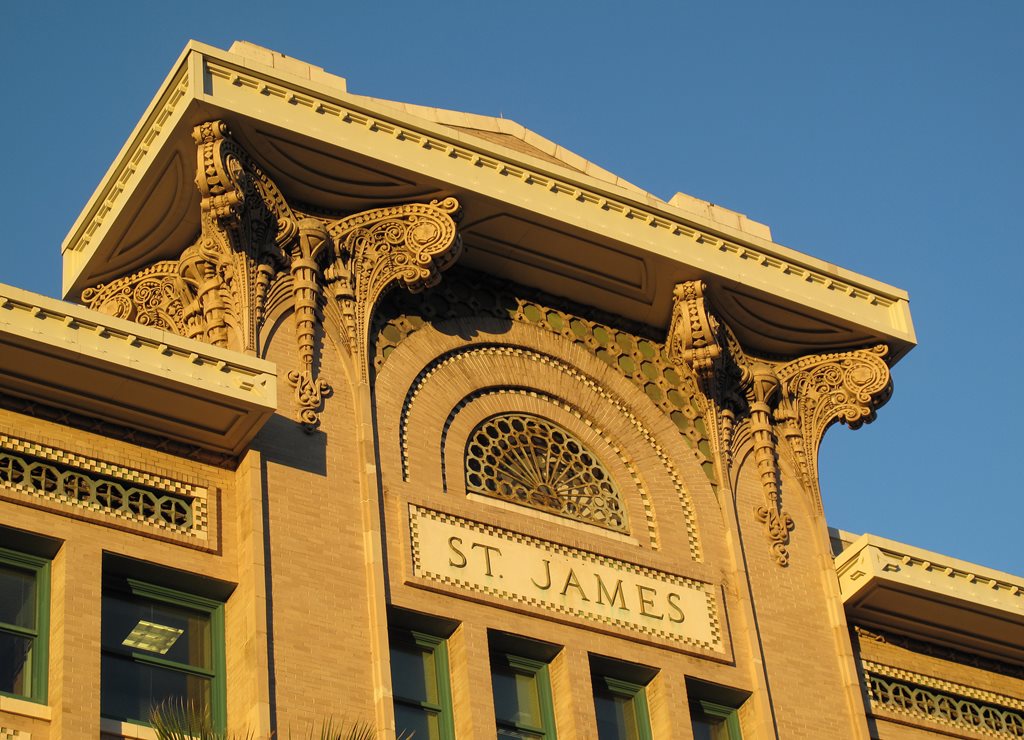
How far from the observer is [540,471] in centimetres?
2659

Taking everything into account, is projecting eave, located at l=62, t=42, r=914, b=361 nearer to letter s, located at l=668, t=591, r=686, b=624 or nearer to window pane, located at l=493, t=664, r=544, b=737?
letter s, located at l=668, t=591, r=686, b=624

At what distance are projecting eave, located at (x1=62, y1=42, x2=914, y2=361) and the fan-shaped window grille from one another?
218 centimetres

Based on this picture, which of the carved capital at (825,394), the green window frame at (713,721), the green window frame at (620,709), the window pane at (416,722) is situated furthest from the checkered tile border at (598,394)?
the window pane at (416,722)

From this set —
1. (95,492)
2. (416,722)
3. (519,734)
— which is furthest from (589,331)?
(95,492)

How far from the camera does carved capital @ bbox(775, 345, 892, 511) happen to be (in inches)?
1147

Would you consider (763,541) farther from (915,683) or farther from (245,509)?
(245,509)

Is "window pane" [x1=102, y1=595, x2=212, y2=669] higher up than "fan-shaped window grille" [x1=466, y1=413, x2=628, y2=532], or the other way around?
"fan-shaped window grille" [x1=466, y1=413, x2=628, y2=532]

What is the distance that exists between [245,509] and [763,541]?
7.39m

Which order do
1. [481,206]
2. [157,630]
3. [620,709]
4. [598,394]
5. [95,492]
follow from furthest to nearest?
[598,394] → [481,206] → [620,709] → [95,492] → [157,630]

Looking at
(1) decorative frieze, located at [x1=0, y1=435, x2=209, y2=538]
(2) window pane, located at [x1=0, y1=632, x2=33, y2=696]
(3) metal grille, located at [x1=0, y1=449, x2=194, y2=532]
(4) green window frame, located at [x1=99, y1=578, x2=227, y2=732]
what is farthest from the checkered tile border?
(2) window pane, located at [x1=0, y1=632, x2=33, y2=696]

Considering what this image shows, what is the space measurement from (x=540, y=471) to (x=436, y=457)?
1.59 meters

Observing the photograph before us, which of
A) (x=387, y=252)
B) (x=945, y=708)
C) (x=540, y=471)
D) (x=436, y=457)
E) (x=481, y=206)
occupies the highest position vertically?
(x=481, y=206)

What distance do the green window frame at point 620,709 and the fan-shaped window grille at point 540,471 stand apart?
2052mm

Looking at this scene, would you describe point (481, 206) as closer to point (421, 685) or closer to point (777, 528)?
point (777, 528)
